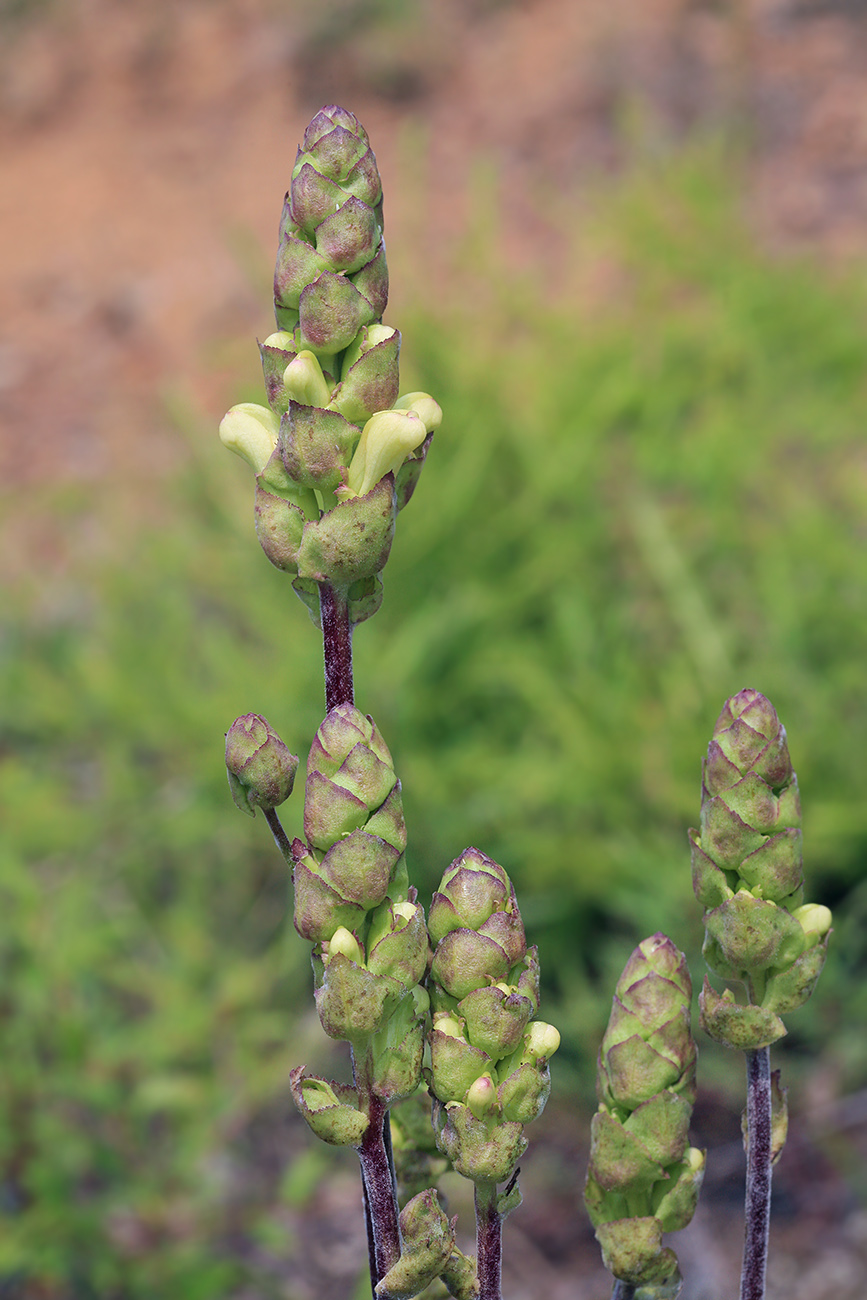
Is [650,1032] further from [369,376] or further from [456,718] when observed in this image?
[456,718]

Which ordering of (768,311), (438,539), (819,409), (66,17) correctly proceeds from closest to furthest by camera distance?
(438,539), (819,409), (768,311), (66,17)

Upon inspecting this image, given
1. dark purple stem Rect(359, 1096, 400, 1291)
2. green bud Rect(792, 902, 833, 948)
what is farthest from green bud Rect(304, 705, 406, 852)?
green bud Rect(792, 902, 833, 948)

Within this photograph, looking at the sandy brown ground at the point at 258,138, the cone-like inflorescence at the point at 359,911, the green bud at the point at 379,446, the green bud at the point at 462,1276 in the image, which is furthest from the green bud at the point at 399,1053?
the sandy brown ground at the point at 258,138

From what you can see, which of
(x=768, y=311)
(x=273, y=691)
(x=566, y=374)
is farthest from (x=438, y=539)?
(x=768, y=311)

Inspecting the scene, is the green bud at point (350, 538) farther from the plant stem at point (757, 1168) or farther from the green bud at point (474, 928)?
the plant stem at point (757, 1168)

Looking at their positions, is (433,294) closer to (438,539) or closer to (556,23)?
(438,539)

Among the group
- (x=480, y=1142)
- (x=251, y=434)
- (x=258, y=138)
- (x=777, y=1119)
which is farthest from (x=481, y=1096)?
(x=258, y=138)

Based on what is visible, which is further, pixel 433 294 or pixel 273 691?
pixel 433 294
